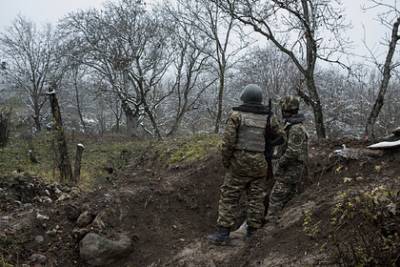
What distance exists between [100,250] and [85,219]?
0.67 metres

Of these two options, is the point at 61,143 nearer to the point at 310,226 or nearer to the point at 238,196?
the point at 238,196

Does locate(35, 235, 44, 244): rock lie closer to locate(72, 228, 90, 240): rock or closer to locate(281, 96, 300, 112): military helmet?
locate(72, 228, 90, 240): rock

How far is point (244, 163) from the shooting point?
5262mm

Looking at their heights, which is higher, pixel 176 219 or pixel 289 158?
pixel 289 158

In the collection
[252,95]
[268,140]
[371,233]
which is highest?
[252,95]

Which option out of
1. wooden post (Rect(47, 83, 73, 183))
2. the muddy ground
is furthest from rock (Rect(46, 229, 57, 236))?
wooden post (Rect(47, 83, 73, 183))

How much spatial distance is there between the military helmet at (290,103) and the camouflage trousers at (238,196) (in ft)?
3.37

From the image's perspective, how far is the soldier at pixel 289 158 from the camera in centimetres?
578

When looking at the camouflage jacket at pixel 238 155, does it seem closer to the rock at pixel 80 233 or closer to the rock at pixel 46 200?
the rock at pixel 80 233

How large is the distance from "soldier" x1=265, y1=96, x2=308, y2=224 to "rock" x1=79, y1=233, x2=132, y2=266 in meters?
1.98

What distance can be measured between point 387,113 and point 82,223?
1189 inches

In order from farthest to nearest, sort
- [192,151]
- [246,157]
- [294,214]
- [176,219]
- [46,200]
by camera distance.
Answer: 1. [192,151]
2. [46,200]
3. [176,219]
4. [246,157]
5. [294,214]

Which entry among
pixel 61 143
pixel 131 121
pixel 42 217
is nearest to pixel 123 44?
pixel 131 121

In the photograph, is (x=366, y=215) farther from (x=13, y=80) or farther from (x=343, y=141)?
(x=13, y=80)
